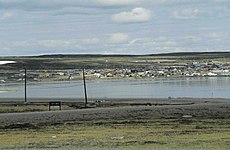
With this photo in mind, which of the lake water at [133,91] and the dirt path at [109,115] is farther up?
the lake water at [133,91]

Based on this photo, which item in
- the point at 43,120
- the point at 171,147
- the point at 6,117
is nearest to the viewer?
the point at 171,147

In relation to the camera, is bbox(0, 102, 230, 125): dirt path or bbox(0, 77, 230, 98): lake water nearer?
bbox(0, 102, 230, 125): dirt path

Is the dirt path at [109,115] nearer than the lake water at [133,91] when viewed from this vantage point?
Yes

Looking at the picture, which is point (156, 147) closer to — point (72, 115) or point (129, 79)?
point (72, 115)

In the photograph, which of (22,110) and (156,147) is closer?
(156,147)

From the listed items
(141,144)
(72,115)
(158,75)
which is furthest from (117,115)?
(158,75)

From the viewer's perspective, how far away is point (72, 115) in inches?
2014

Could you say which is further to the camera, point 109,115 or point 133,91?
point 133,91

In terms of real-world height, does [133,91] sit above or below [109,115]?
above

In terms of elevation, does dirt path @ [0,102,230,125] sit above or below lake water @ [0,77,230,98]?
below

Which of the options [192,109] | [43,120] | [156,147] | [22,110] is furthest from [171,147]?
[22,110]

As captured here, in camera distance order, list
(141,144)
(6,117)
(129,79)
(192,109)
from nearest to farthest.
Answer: (141,144) → (6,117) → (192,109) → (129,79)

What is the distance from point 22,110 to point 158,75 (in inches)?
5504

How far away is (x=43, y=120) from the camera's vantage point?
46969 mm
